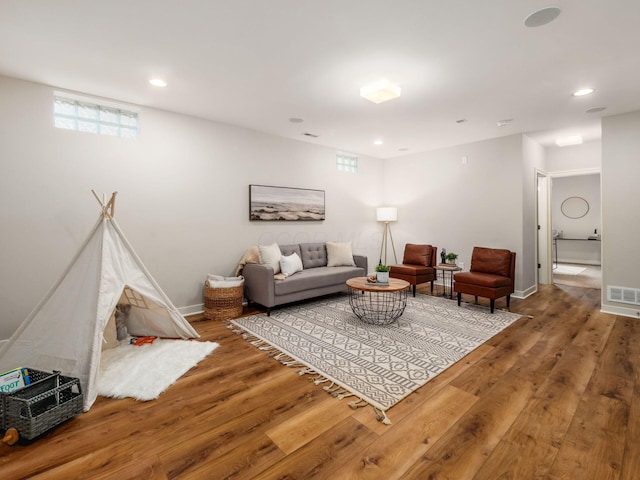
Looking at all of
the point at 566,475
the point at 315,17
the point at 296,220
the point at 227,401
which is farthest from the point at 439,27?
the point at 296,220

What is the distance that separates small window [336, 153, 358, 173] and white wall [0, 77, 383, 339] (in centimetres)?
27

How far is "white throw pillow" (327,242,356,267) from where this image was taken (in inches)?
208

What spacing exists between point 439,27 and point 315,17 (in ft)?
3.01

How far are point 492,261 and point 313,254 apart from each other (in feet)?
9.01

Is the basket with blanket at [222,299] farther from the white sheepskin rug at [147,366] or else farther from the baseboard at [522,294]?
the baseboard at [522,294]

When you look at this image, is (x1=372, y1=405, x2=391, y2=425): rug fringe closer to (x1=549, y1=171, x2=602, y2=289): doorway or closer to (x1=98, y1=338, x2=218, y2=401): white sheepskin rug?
(x1=98, y1=338, x2=218, y2=401): white sheepskin rug

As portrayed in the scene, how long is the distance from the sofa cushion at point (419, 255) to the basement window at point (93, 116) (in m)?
4.58

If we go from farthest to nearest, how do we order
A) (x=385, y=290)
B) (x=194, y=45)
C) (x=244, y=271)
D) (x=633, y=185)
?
1. (x=244, y=271)
2. (x=633, y=185)
3. (x=385, y=290)
4. (x=194, y=45)

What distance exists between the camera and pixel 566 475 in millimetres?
1563

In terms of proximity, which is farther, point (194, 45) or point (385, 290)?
point (385, 290)

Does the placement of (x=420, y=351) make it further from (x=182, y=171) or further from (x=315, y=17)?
(x=182, y=171)

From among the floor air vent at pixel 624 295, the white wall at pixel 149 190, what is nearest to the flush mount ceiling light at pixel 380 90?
the white wall at pixel 149 190

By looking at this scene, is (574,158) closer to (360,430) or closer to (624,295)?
(624,295)

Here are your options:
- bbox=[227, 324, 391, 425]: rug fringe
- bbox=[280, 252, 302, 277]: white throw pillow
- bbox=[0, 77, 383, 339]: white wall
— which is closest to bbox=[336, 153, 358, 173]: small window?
bbox=[0, 77, 383, 339]: white wall
